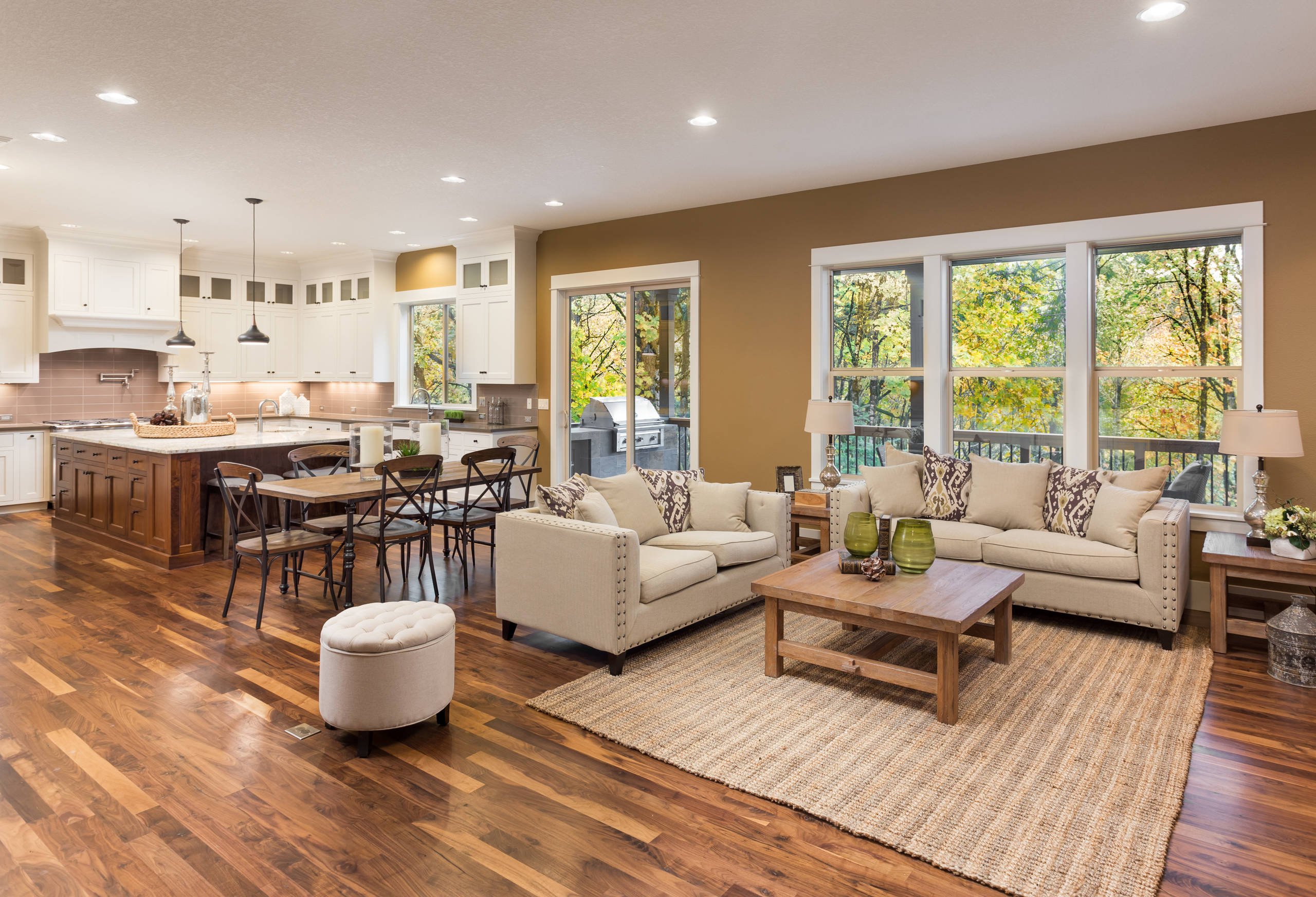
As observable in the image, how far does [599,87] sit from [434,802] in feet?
10.7

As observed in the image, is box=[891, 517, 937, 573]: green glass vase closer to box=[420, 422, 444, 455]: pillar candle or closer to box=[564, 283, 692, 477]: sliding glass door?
box=[420, 422, 444, 455]: pillar candle

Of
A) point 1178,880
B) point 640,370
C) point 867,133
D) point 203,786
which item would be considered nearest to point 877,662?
point 1178,880

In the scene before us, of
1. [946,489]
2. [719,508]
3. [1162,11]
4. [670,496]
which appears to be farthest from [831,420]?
[1162,11]

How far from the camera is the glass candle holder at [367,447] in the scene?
4941mm

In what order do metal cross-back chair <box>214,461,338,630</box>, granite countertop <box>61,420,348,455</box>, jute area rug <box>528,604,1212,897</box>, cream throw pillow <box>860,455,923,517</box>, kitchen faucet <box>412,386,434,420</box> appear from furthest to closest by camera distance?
1. kitchen faucet <box>412,386,434,420</box>
2. granite countertop <box>61,420,348,455</box>
3. cream throw pillow <box>860,455,923,517</box>
4. metal cross-back chair <box>214,461,338,630</box>
5. jute area rug <box>528,604,1212,897</box>

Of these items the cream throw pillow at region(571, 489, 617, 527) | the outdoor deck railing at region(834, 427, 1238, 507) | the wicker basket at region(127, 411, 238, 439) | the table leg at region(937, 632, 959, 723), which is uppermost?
the wicker basket at region(127, 411, 238, 439)

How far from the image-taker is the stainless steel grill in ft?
23.5

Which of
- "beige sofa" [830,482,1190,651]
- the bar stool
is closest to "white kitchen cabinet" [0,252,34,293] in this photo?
the bar stool

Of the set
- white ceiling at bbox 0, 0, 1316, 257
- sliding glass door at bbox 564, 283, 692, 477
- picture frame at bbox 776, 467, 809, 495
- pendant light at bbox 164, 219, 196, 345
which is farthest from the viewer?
pendant light at bbox 164, 219, 196, 345

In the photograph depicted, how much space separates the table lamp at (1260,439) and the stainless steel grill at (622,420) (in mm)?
4135

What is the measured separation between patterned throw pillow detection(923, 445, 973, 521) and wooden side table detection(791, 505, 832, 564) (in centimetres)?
61

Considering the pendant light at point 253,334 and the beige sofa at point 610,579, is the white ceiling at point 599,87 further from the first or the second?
the beige sofa at point 610,579

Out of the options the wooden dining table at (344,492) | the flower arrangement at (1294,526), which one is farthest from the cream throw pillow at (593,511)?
the flower arrangement at (1294,526)

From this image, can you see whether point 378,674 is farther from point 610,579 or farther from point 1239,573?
point 1239,573
